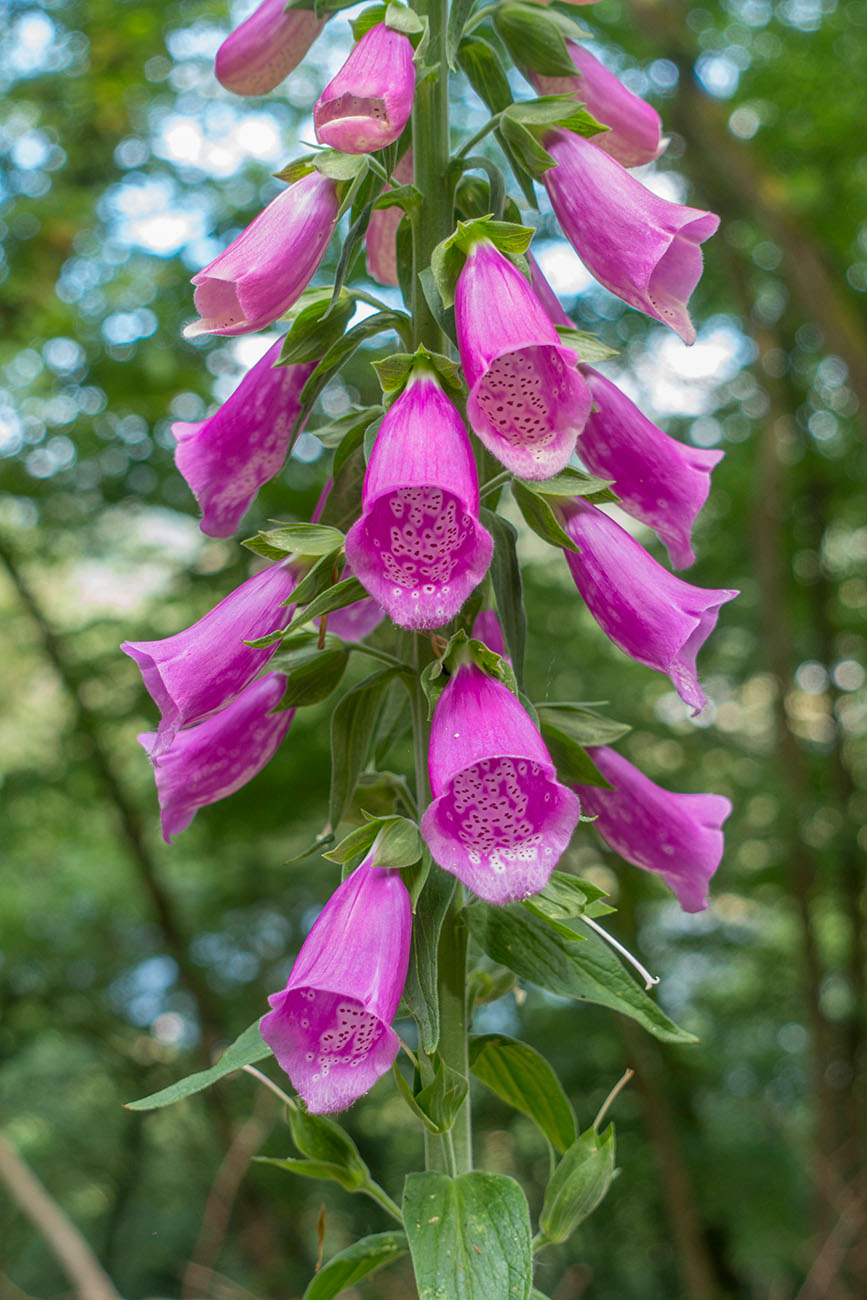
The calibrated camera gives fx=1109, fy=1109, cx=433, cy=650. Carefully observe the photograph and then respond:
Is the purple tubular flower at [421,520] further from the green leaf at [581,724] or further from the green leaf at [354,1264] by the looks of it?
the green leaf at [354,1264]

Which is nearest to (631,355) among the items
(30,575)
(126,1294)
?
(30,575)

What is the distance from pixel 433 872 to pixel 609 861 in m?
5.14

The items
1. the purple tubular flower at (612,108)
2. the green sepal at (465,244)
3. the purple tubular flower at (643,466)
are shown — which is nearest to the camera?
the green sepal at (465,244)

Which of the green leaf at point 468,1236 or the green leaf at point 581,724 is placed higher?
Result: the green leaf at point 581,724

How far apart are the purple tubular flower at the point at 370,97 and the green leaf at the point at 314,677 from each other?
0.46m

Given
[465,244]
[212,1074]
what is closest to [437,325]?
[465,244]

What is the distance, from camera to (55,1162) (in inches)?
222

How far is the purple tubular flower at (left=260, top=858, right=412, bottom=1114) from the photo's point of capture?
846 millimetres

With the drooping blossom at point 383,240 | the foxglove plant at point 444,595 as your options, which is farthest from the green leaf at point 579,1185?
the drooping blossom at point 383,240

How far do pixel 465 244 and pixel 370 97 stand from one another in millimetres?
147

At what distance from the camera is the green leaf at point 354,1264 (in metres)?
1.02

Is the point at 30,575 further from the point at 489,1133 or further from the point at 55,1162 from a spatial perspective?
the point at 489,1133

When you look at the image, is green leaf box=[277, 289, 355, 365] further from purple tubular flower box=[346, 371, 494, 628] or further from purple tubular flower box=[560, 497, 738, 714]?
purple tubular flower box=[560, 497, 738, 714]

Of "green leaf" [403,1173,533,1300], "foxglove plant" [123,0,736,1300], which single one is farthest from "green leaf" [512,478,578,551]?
"green leaf" [403,1173,533,1300]
